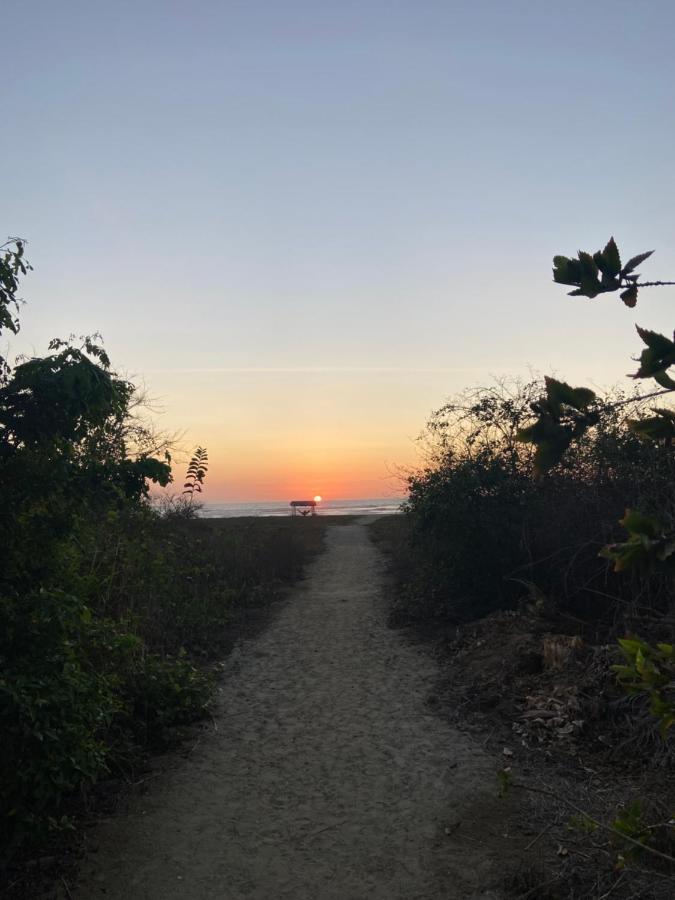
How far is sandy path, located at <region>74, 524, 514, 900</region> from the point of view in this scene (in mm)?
4473

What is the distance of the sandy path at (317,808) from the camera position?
4473 millimetres

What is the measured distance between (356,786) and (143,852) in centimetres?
178

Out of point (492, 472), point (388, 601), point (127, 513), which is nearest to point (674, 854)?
point (127, 513)

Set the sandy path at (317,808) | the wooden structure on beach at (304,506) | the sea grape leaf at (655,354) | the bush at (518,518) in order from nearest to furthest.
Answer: the sea grape leaf at (655,354) → the sandy path at (317,808) → the bush at (518,518) → the wooden structure on beach at (304,506)

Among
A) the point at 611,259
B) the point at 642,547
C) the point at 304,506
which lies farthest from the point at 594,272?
the point at 304,506

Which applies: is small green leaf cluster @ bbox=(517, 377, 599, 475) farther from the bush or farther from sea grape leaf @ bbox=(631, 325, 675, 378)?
the bush

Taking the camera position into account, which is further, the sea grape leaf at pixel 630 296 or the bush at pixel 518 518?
the bush at pixel 518 518

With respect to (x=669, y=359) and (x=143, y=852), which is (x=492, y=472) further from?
(x=669, y=359)

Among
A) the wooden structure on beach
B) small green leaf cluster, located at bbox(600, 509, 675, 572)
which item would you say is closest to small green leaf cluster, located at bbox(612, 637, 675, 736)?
small green leaf cluster, located at bbox(600, 509, 675, 572)

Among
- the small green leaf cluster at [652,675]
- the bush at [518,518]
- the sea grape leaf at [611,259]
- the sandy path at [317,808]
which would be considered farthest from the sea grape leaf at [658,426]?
the bush at [518,518]

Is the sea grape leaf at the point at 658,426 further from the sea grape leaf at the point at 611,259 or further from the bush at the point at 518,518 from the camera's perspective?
the bush at the point at 518,518

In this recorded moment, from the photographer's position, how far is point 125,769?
624 cm

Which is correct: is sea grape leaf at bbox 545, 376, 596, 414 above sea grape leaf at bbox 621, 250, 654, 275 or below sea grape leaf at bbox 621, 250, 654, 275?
below

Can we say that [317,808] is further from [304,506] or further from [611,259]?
[304,506]
